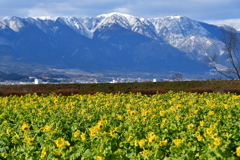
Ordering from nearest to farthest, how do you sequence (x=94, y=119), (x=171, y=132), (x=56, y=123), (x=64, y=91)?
(x=171, y=132)
(x=56, y=123)
(x=94, y=119)
(x=64, y=91)

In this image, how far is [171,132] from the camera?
11.2 m

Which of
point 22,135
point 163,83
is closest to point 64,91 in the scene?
point 163,83

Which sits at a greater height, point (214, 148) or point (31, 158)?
point (214, 148)

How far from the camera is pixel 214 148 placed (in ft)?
24.4

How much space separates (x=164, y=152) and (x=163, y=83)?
120ft

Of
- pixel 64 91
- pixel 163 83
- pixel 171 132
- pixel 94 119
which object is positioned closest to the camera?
pixel 171 132

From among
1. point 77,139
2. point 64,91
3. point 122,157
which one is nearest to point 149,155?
point 122,157

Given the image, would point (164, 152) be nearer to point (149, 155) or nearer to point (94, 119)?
point (149, 155)

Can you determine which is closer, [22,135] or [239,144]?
[239,144]

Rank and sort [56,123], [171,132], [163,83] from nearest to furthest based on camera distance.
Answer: [171,132] < [56,123] < [163,83]

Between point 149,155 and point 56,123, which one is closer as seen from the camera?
point 149,155

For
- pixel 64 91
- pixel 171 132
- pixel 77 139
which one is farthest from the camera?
pixel 64 91

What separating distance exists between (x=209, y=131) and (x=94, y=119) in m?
5.86

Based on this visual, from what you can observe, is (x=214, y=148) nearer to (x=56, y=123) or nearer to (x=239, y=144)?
(x=239, y=144)
